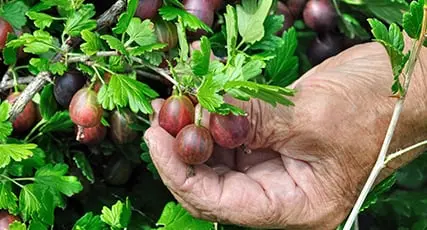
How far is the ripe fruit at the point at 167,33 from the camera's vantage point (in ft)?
3.96

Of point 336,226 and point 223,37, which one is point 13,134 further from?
point 336,226

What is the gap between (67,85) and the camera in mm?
1225

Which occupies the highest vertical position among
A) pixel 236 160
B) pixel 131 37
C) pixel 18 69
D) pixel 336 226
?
pixel 131 37

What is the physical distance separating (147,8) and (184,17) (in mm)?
86

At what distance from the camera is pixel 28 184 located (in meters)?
1.20

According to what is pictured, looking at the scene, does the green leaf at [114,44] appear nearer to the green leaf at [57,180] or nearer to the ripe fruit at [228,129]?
the ripe fruit at [228,129]

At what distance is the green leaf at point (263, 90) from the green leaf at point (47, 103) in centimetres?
36

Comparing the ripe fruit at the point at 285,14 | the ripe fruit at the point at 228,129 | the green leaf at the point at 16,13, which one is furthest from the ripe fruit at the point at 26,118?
the ripe fruit at the point at 285,14

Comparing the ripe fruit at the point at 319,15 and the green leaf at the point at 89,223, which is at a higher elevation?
the ripe fruit at the point at 319,15

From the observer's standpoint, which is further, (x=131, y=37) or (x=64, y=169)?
(x=64, y=169)

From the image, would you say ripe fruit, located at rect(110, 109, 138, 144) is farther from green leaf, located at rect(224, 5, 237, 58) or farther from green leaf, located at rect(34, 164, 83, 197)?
green leaf, located at rect(224, 5, 237, 58)

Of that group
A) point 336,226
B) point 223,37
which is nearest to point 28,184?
point 223,37

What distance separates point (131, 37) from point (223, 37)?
0.22 m

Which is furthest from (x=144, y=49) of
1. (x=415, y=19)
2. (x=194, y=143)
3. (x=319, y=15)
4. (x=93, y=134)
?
(x=319, y=15)
